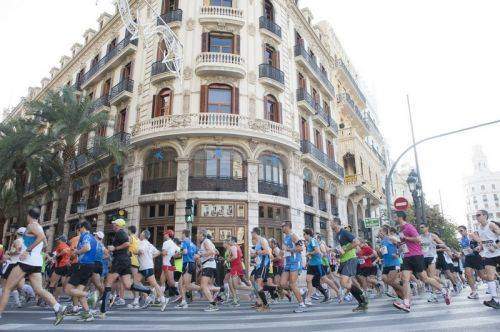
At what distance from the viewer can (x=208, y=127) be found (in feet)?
60.3

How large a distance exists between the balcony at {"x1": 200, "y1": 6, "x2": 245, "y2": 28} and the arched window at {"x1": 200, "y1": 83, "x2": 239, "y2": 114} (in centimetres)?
386

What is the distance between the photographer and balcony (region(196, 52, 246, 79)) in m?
19.5

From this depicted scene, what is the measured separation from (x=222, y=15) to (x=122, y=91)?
24.5ft

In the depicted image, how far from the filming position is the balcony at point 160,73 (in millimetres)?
20094

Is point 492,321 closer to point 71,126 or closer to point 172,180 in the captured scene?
point 172,180

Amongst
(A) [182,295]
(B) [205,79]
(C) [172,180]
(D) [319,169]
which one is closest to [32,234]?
(A) [182,295]

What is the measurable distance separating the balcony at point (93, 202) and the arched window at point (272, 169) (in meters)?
10.6

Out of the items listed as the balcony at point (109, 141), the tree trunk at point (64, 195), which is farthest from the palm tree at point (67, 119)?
the balcony at point (109, 141)

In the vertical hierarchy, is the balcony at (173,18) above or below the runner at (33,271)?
above

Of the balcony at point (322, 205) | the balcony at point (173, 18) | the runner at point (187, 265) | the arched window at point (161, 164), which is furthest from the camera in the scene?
the balcony at point (322, 205)

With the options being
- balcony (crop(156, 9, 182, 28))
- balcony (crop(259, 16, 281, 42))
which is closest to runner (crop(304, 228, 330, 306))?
balcony (crop(259, 16, 281, 42))

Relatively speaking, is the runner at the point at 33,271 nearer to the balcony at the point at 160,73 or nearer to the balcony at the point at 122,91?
the balcony at the point at 160,73

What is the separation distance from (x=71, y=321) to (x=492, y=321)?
7.06 meters

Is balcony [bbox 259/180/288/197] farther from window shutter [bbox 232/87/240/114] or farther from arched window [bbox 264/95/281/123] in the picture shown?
window shutter [bbox 232/87/240/114]
